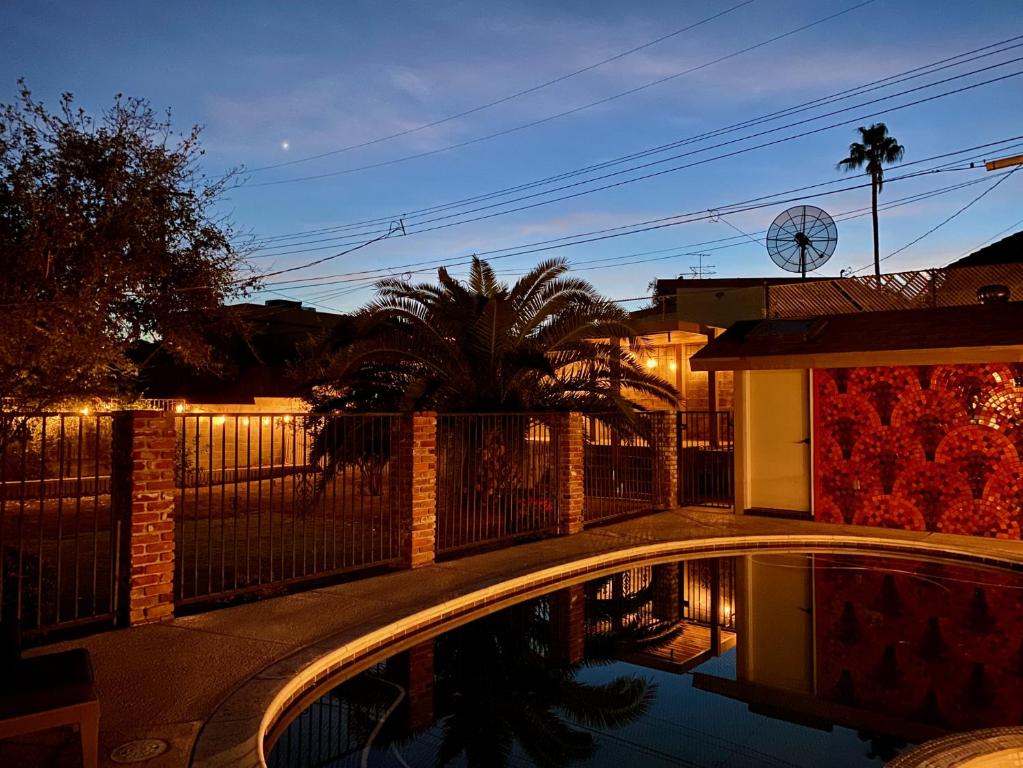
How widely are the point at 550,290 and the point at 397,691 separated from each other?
24.9 feet

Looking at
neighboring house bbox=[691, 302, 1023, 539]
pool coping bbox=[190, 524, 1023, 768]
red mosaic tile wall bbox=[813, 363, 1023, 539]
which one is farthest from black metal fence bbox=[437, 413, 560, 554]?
red mosaic tile wall bbox=[813, 363, 1023, 539]

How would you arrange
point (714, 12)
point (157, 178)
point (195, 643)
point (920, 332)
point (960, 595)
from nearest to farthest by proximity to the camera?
1. point (195, 643)
2. point (960, 595)
3. point (157, 178)
4. point (920, 332)
5. point (714, 12)

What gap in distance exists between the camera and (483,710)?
4.96 m

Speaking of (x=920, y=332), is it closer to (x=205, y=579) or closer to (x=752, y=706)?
(x=752, y=706)

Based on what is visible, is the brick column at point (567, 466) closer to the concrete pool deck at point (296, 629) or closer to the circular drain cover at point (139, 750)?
the concrete pool deck at point (296, 629)

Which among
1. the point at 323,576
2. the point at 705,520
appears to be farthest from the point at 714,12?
the point at 323,576

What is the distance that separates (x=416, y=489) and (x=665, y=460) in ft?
21.3

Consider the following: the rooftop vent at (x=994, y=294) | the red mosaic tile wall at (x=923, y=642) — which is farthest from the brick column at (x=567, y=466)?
the rooftop vent at (x=994, y=294)

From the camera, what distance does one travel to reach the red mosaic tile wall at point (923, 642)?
5.11 metres

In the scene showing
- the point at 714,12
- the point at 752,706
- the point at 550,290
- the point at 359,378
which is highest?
the point at 714,12

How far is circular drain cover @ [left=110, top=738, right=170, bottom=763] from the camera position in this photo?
373 centimetres

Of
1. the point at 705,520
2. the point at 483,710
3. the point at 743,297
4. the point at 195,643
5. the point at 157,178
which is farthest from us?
the point at 743,297

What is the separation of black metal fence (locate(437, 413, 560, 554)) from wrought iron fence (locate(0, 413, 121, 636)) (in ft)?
13.7

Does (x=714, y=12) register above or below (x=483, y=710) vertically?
above
